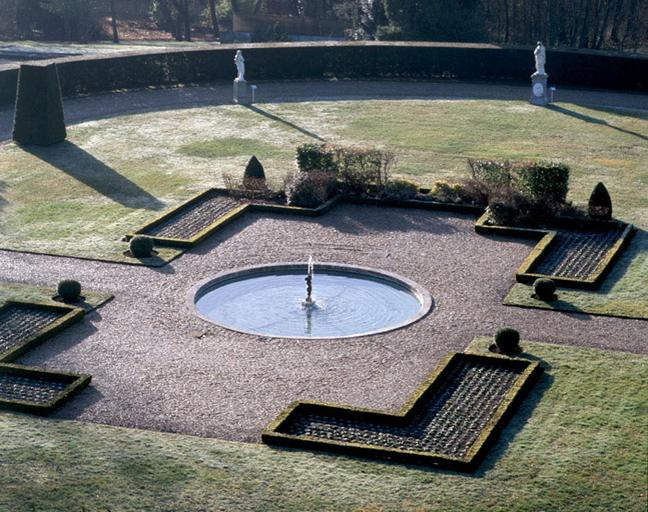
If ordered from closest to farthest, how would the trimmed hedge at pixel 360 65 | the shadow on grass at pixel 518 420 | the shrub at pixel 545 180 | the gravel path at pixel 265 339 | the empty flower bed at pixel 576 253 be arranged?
the shadow on grass at pixel 518 420 → the gravel path at pixel 265 339 → the empty flower bed at pixel 576 253 → the shrub at pixel 545 180 → the trimmed hedge at pixel 360 65

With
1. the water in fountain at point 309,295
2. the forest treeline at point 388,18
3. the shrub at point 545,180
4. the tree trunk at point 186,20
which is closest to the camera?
the water in fountain at point 309,295

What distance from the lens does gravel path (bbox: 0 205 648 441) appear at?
2050 centimetres

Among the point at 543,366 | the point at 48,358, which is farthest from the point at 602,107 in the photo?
the point at 48,358

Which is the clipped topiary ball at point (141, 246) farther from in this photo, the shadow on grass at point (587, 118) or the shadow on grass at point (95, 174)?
the shadow on grass at point (587, 118)

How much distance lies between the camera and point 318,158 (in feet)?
108

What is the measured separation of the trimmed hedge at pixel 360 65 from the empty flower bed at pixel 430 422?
96.5ft

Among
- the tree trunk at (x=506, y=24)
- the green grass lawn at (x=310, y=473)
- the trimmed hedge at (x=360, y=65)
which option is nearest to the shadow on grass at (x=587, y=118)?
the trimmed hedge at (x=360, y=65)

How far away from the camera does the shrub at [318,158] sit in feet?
108

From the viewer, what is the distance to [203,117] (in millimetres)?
43062

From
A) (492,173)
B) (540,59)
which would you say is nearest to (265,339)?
(492,173)

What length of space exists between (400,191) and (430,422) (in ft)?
43.9

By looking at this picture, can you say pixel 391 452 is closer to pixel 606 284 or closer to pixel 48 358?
pixel 48 358

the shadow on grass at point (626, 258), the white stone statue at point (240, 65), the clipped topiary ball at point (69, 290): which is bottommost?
the shadow on grass at point (626, 258)

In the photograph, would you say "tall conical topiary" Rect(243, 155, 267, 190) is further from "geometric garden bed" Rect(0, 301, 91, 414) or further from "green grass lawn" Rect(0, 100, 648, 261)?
"geometric garden bed" Rect(0, 301, 91, 414)
